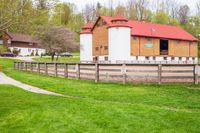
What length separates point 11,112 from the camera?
9.22 m

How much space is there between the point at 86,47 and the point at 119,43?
1058cm

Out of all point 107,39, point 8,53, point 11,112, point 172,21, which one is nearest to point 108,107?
point 11,112

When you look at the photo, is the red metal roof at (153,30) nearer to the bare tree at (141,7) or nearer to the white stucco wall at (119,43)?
the white stucco wall at (119,43)

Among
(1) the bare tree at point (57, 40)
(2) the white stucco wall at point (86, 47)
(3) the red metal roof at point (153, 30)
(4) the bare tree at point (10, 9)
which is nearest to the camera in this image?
(4) the bare tree at point (10, 9)

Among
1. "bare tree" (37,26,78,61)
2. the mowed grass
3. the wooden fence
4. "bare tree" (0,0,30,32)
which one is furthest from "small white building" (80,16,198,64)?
"bare tree" (0,0,30,32)

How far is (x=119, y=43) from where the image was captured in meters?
46.6

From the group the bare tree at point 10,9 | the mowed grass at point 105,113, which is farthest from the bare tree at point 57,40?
the bare tree at point 10,9

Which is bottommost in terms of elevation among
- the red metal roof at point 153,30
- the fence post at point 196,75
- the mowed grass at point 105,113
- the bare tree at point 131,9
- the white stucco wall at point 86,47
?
the mowed grass at point 105,113

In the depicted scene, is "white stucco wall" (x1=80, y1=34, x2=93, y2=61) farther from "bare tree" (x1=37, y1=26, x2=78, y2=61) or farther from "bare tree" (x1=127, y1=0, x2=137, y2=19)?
"bare tree" (x1=127, y1=0, x2=137, y2=19)

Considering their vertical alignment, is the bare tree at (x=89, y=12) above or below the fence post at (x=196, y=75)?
above

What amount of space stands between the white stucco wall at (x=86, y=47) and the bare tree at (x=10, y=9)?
4446 centimetres

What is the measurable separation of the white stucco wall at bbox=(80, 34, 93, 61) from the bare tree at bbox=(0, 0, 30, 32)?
146 ft

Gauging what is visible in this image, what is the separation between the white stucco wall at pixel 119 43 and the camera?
46.6 metres

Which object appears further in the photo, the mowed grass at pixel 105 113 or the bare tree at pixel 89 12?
the bare tree at pixel 89 12
